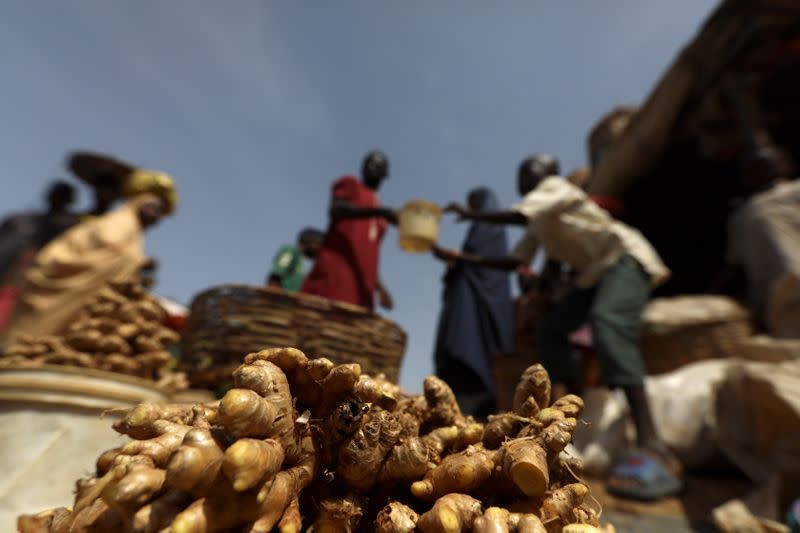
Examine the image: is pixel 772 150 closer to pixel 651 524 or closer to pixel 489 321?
pixel 489 321

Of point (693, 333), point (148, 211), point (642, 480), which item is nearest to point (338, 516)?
point (642, 480)

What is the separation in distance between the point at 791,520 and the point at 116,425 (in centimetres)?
154

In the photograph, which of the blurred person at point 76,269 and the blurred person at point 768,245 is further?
the blurred person at point 768,245

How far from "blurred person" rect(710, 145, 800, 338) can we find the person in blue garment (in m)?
1.64

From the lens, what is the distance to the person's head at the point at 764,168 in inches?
148

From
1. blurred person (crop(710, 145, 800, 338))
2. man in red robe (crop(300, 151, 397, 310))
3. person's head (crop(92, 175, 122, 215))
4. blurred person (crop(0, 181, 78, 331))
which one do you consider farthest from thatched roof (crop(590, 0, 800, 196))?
blurred person (crop(0, 181, 78, 331))

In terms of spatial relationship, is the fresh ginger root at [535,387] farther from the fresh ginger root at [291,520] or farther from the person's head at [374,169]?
the person's head at [374,169]

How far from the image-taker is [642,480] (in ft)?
6.15

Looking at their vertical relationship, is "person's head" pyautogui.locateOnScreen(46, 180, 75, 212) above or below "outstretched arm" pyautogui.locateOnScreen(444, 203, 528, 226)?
above

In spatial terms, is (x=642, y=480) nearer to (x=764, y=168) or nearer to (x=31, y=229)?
(x=764, y=168)

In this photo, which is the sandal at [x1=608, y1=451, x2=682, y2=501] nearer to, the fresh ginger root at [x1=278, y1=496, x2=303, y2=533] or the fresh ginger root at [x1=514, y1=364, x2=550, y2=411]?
the fresh ginger root at [x1=514, y1=364, x2=550, y2=411]

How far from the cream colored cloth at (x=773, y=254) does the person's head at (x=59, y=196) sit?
546 centimetres

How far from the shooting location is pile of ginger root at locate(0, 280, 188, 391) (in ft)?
4.77

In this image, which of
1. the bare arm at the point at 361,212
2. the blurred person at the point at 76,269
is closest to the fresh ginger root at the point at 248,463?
the blurred person at the point at 76,269
